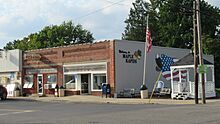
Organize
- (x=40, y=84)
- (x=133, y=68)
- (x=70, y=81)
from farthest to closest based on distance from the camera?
(x=40, y=84) < (x=70, y=81) < (x=133, y=68)

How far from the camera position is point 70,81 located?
1661 inches

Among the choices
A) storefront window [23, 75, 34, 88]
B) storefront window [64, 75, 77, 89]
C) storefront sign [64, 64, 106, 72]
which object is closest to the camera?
storefront sign [64, 64, 106, 72]

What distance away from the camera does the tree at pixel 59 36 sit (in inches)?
3265

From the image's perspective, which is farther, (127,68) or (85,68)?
(85,68)

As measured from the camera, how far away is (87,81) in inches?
1612

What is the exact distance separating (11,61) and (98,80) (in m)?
14.1

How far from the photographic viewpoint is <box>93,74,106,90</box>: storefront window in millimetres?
39188

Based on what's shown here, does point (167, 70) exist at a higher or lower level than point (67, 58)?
lower

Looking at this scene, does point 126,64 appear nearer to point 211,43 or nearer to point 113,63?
point 113,63

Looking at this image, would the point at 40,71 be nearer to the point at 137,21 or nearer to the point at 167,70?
the point at 167,70

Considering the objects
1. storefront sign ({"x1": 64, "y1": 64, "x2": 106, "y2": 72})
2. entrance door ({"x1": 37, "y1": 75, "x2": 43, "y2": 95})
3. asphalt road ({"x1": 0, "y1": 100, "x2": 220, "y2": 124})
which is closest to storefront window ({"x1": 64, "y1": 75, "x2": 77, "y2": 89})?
storefront sign ({"x1": 64, "y1": 64, "x2": 106, "y2": 72})

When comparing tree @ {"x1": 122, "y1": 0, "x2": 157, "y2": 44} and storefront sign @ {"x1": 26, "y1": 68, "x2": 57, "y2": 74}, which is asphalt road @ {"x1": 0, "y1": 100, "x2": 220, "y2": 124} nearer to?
storefront sign @ {"x1": 26, "y1": 68, "x2": 57, "y2": 74}

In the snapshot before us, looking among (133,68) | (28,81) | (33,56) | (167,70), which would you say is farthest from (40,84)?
(167,70)

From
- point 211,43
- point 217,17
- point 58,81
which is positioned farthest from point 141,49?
point 217,17
